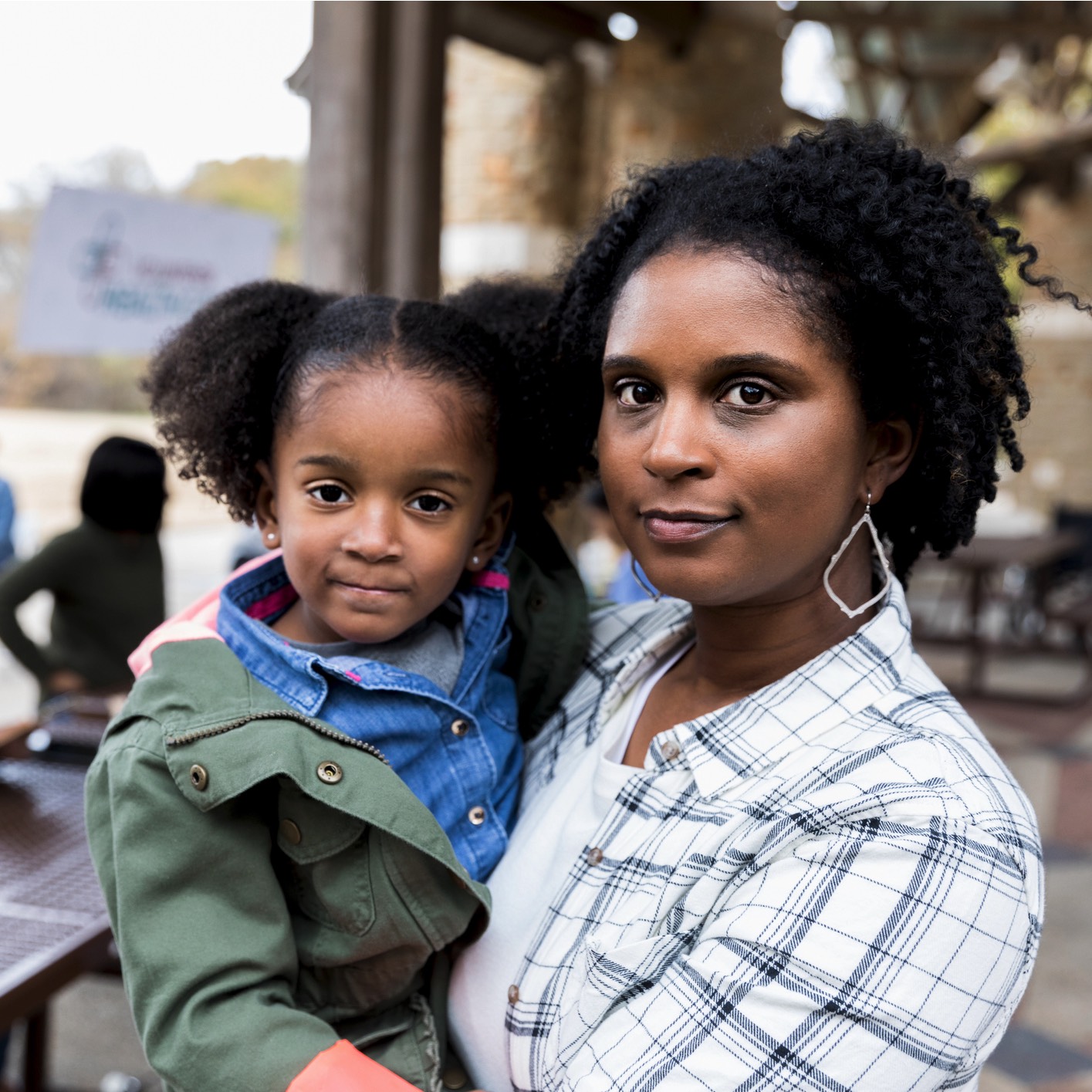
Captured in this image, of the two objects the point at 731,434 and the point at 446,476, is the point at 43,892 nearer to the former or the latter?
the point at 446,476

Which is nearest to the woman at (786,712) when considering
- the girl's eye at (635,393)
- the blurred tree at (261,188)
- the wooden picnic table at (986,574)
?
the girl's eye at (635,393)

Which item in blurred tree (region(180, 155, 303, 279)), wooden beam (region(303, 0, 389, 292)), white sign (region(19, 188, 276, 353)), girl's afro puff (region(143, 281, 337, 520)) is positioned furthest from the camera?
blurred tree (region(180, 155, 303, 279))

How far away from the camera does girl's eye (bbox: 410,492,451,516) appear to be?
1.41m

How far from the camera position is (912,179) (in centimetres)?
124

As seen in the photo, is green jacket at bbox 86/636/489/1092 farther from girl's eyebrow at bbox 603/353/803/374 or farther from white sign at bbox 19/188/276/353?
white sign at bbox 19/188/276/353

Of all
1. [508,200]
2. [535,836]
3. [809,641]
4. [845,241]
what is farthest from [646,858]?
[508,200]

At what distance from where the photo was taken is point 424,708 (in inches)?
53.8

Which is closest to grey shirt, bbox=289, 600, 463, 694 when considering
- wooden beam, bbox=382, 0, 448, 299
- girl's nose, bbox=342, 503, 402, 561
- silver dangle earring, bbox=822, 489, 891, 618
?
girl's nose, bbox=342, 503, 402, 561

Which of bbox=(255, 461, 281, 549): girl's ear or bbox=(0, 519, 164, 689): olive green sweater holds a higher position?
bbox=(255, 461, 281, 549): girl's ear

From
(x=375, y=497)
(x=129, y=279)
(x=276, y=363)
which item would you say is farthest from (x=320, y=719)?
(x=129, y=279)

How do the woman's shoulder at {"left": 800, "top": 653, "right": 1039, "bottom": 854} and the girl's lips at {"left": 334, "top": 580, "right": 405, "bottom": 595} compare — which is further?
the girl's lips at {"left": 334, "top": 580, "right": 405, "bottom": 595}

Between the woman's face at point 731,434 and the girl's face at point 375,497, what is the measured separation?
11.5 inches

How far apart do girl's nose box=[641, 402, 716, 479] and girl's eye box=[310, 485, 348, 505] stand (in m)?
0.42

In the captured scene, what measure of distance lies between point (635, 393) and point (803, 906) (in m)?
0.54
